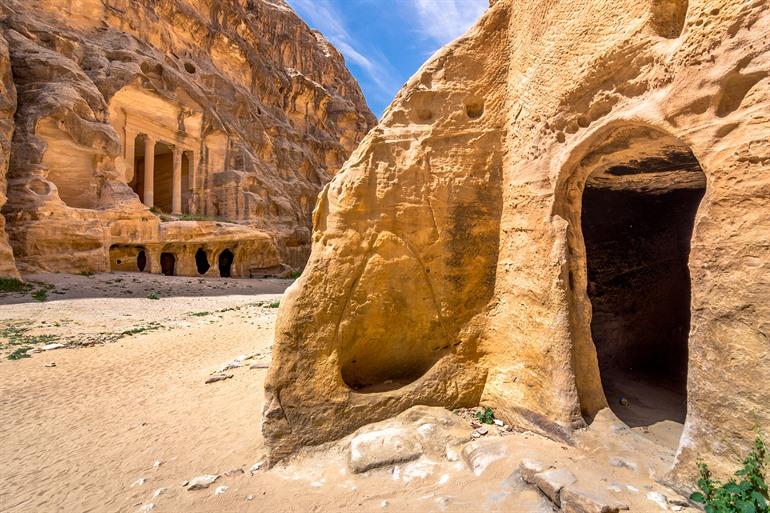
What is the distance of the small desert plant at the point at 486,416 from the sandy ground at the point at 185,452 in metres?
0.41

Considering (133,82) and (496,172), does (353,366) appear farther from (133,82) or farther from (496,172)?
(133,82)

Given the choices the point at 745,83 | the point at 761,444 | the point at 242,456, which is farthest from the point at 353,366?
the point at 745,83

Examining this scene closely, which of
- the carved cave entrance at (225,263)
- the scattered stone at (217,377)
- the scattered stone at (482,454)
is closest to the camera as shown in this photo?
the scattered stone at (482,454)

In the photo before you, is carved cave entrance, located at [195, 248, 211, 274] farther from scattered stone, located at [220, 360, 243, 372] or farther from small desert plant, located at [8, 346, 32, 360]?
scattered stone, located at [220, 360, 243, 372]

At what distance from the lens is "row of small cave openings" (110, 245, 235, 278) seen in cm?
2044

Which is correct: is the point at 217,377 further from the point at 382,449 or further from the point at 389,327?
the point at 382,449

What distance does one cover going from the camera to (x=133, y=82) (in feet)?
72.1

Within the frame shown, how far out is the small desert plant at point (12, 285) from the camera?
44.9 ft

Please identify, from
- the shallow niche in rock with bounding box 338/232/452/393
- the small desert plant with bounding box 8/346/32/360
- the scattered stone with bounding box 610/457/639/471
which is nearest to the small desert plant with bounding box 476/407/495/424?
the shallow niche in rock with bounding box 338/232/452/393

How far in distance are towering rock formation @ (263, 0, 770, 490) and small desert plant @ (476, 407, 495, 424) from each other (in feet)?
0.40

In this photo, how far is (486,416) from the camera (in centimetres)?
456

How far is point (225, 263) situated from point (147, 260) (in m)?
6.69

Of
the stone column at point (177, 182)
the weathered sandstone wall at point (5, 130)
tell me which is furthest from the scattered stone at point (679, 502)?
the stone column at point (177, 182)

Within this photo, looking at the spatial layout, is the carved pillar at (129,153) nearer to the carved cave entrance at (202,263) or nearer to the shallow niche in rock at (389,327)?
the carved cave entrance at (202,263)
